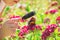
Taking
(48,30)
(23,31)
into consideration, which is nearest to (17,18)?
(23,31)

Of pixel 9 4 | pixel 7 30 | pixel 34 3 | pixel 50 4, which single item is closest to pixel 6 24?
pixel 7 30

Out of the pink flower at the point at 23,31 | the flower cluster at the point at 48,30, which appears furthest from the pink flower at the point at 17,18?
the flower cluster at the point at 48,30

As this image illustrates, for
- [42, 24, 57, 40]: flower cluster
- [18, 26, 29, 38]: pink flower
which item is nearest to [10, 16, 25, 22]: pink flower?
[18, 26, 29, 38]: pink flower

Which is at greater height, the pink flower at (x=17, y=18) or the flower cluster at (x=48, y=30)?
the pink flower at (x=17, y=18)

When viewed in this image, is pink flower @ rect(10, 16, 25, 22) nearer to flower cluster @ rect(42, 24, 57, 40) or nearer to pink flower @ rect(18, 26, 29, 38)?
pink flower @ rect(18, 26, 29, 38)

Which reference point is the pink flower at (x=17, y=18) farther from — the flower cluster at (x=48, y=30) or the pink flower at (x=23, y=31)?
the flower cluster at (x=48, y=30)

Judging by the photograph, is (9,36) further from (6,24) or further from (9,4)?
(9,4)

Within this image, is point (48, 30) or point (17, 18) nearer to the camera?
point (48, 30)

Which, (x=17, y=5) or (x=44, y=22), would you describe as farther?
(x=17, y=5)

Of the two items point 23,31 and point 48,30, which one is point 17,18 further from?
point 48,30

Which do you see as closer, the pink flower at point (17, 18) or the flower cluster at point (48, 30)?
the flower cluster at point (48, 30)

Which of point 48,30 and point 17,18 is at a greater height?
point 17,18
